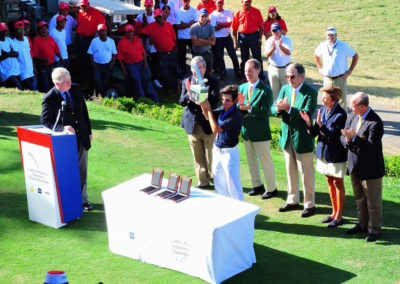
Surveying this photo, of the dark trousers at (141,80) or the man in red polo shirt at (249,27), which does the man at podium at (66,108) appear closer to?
the dark trousers at (141,80)

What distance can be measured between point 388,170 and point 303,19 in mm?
18735

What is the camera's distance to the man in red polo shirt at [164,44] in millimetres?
16922

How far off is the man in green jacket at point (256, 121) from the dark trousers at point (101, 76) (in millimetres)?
6967

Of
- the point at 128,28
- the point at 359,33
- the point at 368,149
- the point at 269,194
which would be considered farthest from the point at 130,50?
the point at 359,33

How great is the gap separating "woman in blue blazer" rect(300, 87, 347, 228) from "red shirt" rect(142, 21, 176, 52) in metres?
8.80

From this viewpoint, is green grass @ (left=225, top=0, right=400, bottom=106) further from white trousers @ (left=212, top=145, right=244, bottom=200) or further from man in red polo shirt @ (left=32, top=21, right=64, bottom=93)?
white trousers @ (left=212, top=145, right=244, bottom=200)

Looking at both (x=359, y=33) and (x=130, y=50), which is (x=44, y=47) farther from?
(x=359, y=33)

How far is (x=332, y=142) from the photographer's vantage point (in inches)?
340

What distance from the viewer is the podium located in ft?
28.1

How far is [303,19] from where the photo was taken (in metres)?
29.3

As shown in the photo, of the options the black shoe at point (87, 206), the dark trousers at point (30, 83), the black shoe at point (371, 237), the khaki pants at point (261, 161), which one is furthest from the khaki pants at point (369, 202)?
the dark trousers at point (30, 83)

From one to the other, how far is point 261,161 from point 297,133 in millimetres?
1016

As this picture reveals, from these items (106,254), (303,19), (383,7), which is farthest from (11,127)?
(383,7)

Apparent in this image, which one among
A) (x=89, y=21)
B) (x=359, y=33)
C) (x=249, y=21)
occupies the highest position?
(x=89, y=21)
